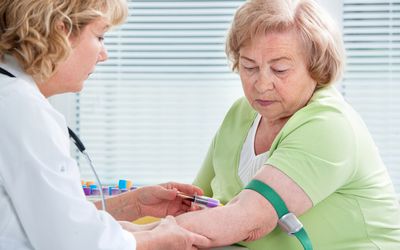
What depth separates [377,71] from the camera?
3.32m

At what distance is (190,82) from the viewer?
340 centimetres

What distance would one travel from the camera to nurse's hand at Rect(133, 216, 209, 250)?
166 cm

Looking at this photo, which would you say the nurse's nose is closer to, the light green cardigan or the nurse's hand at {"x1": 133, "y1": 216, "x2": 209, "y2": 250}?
the light green cardigan

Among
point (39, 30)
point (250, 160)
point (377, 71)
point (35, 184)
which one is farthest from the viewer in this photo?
point (377, 71)

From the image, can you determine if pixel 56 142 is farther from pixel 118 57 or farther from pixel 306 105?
pixel 118 57

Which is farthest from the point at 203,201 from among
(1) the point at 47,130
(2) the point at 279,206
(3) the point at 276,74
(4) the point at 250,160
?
(1) the point at 47,130

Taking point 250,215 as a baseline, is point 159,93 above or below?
below

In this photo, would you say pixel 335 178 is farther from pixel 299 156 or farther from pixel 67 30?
pixel 67 30

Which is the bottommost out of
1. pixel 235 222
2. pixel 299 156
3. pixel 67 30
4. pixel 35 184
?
pixel 235 222

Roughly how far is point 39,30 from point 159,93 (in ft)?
6.18

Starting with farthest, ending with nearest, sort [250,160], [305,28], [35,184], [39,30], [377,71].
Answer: [377,71], [250,160], [305,28], [39,30], [35,184]

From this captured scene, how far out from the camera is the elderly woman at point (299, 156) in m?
1.75

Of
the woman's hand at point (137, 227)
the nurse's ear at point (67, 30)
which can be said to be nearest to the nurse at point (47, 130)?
the nurse's ear at point (67, 30)

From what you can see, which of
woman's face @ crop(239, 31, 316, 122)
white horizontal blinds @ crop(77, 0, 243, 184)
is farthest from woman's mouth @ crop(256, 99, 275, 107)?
white horizontal blinds @ crop(77, 0, 243, 184)
